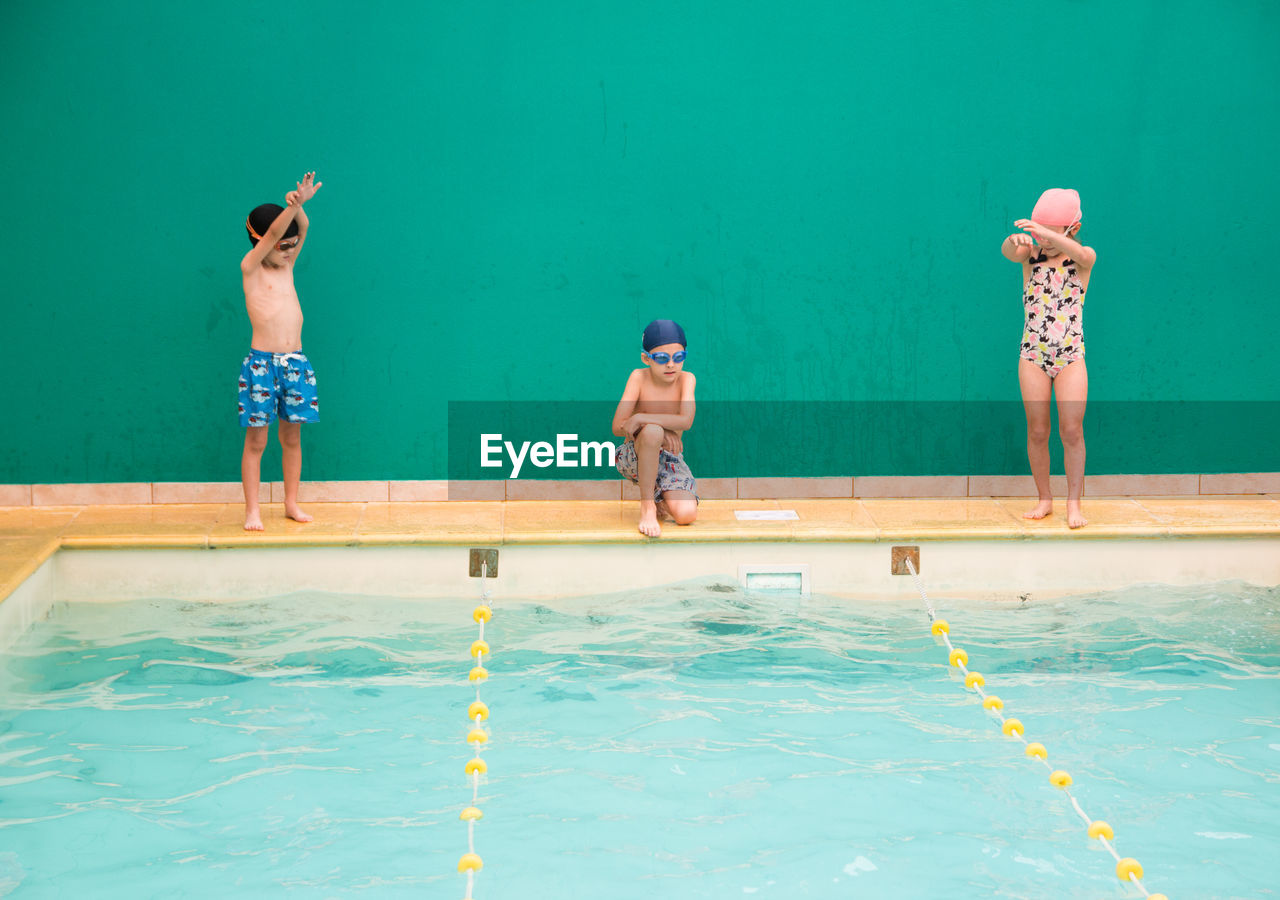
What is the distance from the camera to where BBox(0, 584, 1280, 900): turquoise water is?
336cm

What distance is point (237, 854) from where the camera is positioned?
3410 millimetres

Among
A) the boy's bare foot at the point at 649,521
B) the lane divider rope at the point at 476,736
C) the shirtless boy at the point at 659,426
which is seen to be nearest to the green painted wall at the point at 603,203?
the shirtless boy at the point at 659,426

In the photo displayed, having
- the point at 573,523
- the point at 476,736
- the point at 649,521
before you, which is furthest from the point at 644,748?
the point at 573,523

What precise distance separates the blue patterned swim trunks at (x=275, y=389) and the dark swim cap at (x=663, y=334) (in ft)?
5.50

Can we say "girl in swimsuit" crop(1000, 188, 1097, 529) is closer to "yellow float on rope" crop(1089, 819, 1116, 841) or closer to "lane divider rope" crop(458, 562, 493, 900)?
"yellow float on rope" crop(1089, 819, 1116, 841)

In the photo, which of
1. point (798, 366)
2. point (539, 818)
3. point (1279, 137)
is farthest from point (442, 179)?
point (1279, 137)

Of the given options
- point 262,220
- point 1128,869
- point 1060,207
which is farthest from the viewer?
point 1060,207

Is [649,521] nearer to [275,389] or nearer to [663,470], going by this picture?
[663,470]

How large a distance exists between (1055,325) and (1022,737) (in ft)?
7.97

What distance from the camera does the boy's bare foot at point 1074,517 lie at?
5.82 meters

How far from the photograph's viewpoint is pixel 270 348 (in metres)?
5.80

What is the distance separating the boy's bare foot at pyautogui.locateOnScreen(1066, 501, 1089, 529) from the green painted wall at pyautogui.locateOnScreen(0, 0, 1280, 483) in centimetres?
94

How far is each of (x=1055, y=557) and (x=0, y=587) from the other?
4.64 meters

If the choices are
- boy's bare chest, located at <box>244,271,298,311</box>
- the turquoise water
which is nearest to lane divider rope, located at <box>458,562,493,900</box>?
the turquoise water
